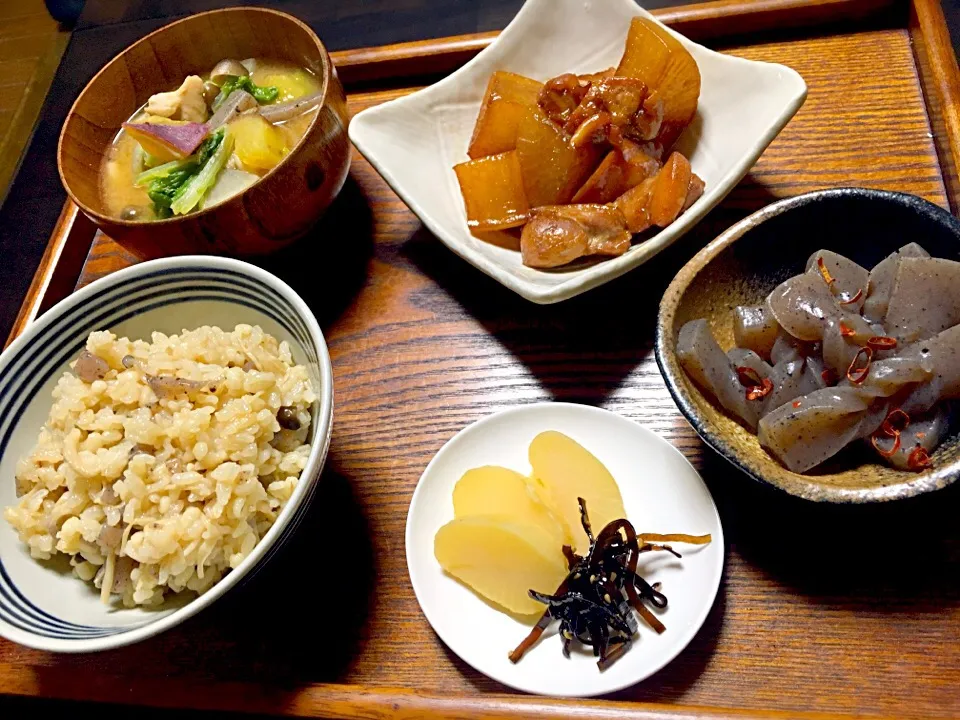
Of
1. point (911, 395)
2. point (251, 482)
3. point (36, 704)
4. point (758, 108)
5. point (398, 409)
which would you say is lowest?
point (36, 704)

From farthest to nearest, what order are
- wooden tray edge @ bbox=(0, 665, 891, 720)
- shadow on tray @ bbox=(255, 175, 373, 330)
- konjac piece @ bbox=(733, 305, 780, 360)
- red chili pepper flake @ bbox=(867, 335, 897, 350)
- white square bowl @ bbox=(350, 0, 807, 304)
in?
shadow on tray @ bbox=(255, 175, 373, 330), white square bowl @ bbox=(350, 0, 807, 304), konjac piece @ bbox=(733, 305, 780, 360), red chili pepper flake @ bbox=(867, 335, 897, 350), wooden tray edge @ bbox=(0, 665, 891, 720)

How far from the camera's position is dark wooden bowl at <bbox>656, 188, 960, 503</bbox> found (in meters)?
1.04

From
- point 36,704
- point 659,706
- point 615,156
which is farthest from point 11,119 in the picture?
point 659,706

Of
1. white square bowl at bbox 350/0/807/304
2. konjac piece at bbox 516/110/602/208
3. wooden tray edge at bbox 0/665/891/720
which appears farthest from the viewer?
konjac piece at bbox 516/110/602/208

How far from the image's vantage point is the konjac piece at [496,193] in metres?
1.47

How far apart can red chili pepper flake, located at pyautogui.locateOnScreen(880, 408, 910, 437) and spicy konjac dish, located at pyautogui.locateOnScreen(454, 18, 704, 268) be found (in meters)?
0.52

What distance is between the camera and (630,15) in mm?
1654

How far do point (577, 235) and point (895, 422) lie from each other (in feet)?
2.01

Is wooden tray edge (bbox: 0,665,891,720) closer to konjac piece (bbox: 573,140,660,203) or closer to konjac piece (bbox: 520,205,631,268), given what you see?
konjac piece (bbox: 520,205,631,268)

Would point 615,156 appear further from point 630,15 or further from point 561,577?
point 561,577

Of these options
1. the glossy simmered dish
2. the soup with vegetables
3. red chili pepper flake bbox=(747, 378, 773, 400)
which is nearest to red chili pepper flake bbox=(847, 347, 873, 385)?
the glossy simmered dish

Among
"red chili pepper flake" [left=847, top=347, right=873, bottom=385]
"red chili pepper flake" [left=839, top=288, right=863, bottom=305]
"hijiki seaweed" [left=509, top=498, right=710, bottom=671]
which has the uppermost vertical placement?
"red chili pepper flake" [left=839, top=288, right=863, bottom=305]

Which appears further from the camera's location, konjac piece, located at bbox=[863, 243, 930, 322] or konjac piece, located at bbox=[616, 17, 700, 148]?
konjac piece, located at bbox=[616, 17, 700, 148]

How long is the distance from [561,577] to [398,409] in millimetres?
473
